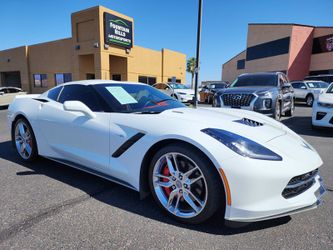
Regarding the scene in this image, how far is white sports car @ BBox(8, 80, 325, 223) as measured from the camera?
6.35 ft

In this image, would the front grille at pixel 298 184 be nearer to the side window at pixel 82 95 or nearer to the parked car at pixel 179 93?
the side window at pixel 82 95

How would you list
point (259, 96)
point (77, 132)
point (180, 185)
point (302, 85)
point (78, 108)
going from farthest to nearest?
1. point (302, 85)
2. point (259, 96)
3. point (77, 132)
4. point (78, 108)
5. point (180, 185)

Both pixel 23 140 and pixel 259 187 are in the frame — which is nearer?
pixel 259 187

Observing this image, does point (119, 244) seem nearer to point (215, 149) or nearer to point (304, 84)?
point (215, 149)

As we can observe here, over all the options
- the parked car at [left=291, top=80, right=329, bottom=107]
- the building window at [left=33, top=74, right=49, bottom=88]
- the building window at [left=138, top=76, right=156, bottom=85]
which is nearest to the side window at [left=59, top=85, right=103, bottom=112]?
the parked car at [left=291, top=80, right=329, bottom=107]

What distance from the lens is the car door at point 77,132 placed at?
9.10 feet

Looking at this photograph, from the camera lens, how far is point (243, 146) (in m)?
2.02

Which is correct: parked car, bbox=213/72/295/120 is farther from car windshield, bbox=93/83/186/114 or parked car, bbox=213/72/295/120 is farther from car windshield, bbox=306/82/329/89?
car windshield, bbox=306/82/329/89

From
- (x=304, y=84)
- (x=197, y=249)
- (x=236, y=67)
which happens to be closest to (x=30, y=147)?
(x=197, y=249)

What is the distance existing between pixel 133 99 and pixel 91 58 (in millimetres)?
20128

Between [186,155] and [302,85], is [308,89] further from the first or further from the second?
[186,155]

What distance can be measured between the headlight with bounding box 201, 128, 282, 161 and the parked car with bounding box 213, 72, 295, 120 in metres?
4.87

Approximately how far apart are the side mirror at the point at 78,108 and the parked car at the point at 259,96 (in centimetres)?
500

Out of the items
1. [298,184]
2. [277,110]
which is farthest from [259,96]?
[298,184]
